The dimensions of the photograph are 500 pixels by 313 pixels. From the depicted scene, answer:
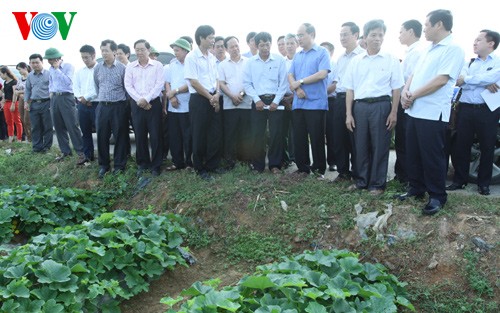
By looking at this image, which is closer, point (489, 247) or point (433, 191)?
point (489, 247)

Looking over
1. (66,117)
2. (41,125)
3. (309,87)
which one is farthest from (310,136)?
(41,125)

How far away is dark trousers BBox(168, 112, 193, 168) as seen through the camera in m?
6.34

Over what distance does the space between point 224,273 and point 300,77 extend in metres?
2.64

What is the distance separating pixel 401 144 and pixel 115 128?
3.99 metres

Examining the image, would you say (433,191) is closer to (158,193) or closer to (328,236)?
(328,236)

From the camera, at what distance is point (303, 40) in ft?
18.1

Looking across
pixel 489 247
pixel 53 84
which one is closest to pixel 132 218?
pixel 489 247

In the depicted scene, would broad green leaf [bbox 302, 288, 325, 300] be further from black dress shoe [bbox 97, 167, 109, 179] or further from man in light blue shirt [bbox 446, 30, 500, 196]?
black dress shoe [bbox 97, 167, 109, 179]

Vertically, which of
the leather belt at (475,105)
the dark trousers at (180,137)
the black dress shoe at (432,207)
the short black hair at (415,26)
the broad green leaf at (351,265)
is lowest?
the broad green leaf at (351,265)

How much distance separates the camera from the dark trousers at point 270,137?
6.02 metres

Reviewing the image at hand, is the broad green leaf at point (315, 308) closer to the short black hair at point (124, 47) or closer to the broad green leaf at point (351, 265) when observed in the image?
the broad green leaf at point (351, 265)

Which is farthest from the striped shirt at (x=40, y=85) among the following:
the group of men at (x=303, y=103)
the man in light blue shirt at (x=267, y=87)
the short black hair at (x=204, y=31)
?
the man in light blue shirt at (x=267, y=87)

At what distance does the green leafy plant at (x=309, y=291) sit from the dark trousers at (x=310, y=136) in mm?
2276

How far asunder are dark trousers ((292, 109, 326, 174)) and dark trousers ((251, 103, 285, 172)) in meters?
0.34
